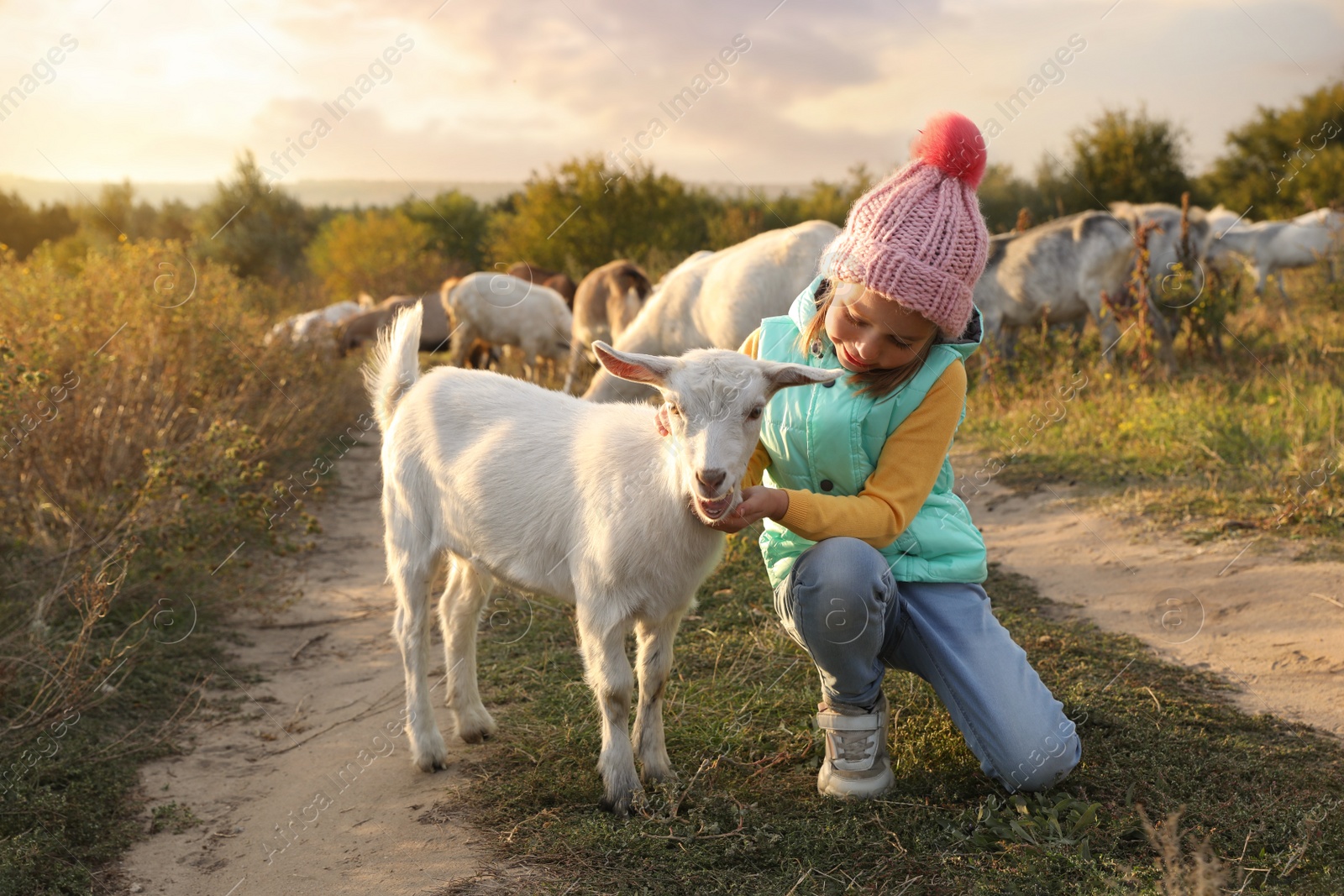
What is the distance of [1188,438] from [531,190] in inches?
487

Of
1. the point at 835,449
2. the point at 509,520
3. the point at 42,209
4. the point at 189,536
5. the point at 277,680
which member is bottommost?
the point at 277,680

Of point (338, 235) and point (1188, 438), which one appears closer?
point (1188, 438)

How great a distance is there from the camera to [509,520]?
3.34m

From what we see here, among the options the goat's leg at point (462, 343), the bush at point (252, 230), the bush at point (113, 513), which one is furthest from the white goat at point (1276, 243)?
the bush at point (252, 230)

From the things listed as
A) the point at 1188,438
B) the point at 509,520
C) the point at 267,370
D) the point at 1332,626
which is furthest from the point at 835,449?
the point at 267,370

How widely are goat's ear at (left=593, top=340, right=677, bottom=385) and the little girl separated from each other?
398 millimetres

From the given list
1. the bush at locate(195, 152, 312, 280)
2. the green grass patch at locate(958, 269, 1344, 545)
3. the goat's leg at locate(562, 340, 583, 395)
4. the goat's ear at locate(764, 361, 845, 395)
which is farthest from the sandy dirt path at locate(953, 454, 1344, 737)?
the bush at locate(195, 152, 312, 280)

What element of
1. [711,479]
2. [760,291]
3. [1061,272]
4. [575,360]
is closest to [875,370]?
[711,479]

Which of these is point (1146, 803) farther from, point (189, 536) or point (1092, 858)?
point (189, 536)

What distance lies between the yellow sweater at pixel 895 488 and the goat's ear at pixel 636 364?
478mm

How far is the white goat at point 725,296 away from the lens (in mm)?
6461

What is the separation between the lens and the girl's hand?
8.48ft

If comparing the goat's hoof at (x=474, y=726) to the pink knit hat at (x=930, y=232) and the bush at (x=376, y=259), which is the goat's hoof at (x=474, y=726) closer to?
the pink knit hat at (x=930, y=232)

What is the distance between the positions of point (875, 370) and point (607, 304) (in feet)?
21.9
